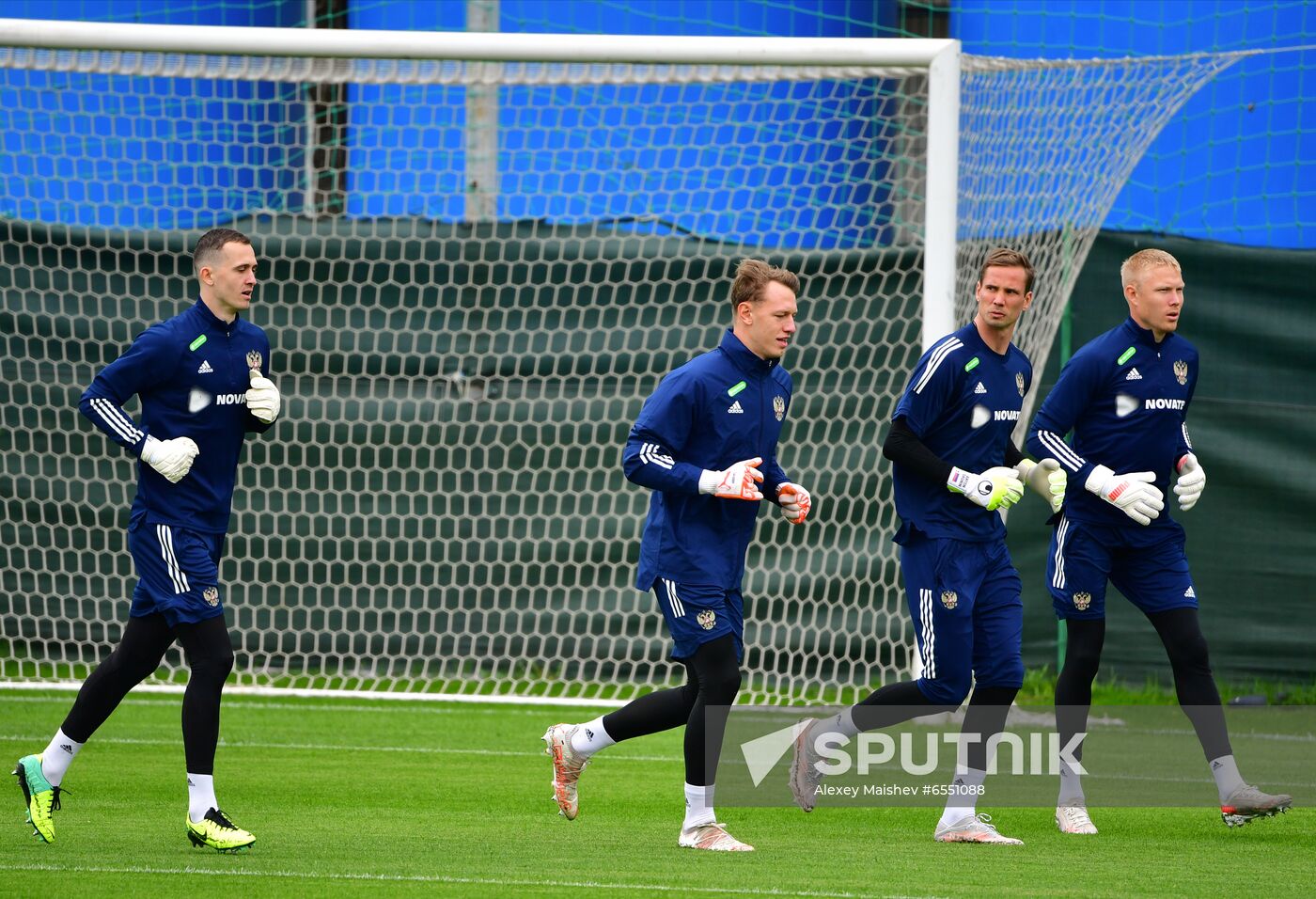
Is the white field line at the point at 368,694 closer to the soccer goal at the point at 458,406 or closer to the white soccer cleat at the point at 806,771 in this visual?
the soccer goal at the point at 458,406

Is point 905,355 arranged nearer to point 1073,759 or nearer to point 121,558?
point 1073,759

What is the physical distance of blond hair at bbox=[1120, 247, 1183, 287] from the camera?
6086mm

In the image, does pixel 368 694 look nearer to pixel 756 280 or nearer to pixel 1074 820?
pixel 1074 820

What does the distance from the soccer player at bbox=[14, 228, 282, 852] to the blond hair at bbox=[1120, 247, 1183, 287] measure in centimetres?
321

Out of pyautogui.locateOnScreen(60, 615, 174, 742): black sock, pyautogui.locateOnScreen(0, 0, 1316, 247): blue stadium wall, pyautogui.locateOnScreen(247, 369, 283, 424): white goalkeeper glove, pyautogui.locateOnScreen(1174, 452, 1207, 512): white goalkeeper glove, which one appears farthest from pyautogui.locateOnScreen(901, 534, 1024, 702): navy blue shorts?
pyautogui.locateOnScreen(0, 0, 1316, 247): blue stadium wall

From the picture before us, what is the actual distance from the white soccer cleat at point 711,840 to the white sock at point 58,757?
82.9 inches

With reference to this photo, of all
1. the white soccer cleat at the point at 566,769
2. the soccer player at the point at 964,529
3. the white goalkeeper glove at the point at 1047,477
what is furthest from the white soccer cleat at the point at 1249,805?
the white soccer cleat at the point at 566,769

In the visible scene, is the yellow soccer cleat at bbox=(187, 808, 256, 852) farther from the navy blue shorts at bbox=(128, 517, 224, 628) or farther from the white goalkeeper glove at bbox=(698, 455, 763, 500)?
the white goalkeeper glove at bbox=(698, 455, 763, 500)

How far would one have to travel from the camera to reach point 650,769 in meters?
7.65

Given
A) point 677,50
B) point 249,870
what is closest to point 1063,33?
point 677,50

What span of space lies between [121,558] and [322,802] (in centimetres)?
418

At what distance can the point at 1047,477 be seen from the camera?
6.06m

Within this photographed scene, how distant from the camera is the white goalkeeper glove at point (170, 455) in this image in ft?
17.5

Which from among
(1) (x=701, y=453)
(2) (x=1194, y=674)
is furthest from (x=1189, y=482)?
(1) (x=701, y=453)
